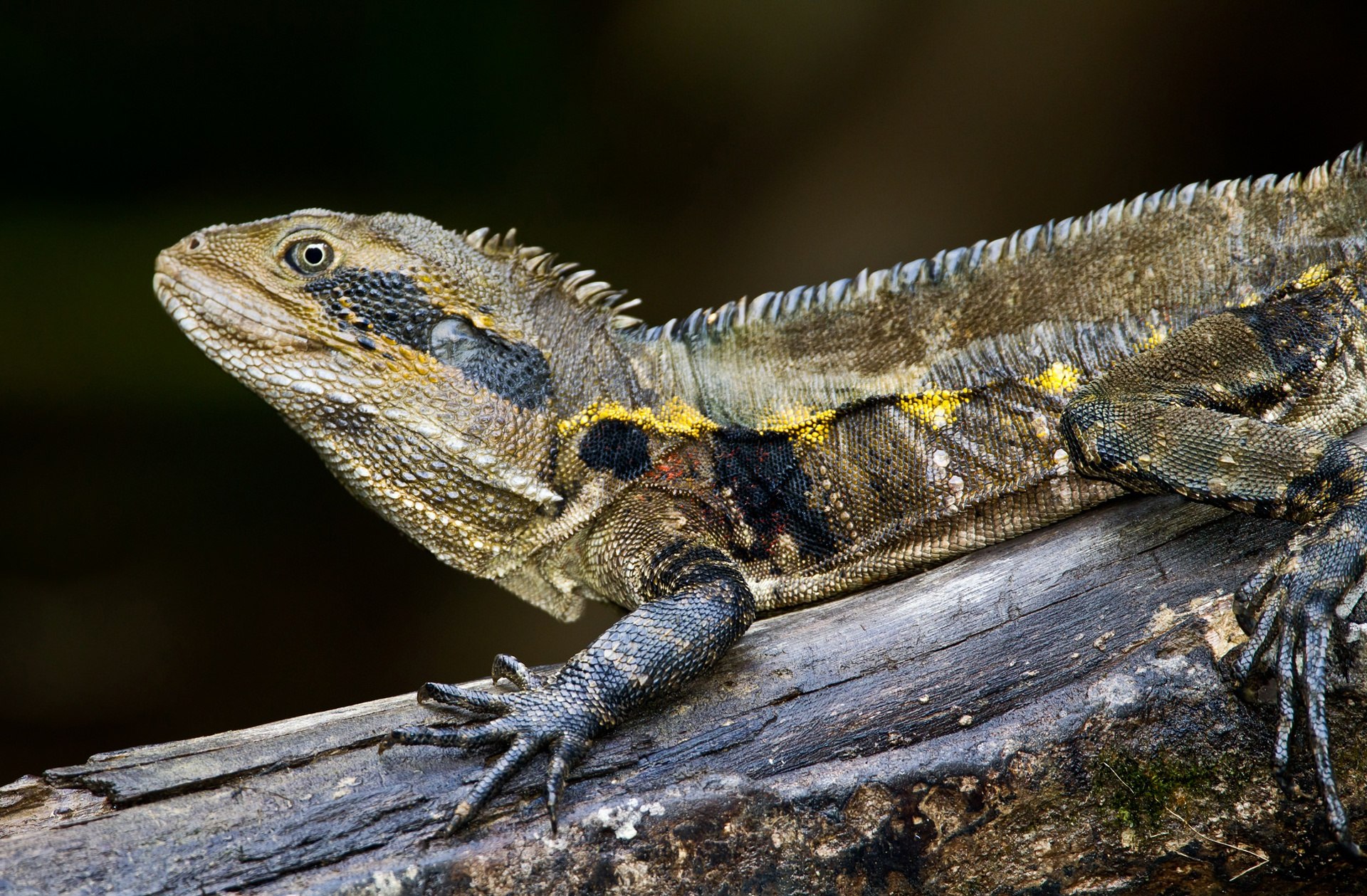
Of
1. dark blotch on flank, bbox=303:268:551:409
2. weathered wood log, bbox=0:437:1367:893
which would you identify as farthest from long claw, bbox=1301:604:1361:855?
dark blotch on flank, bbox=303:268:551:409

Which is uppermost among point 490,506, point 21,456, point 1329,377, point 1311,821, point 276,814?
point 21,456

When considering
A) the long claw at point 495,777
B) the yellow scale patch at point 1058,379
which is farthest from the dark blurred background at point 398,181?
the long claw at point 495,777

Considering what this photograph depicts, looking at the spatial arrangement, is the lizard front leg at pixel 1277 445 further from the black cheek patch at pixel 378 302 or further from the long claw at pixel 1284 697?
the black cheek patch at pixel 378 302

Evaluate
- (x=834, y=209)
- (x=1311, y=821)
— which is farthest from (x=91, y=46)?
(x=1311, y=821)

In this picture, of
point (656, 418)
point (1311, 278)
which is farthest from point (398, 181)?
point (1311, 278)

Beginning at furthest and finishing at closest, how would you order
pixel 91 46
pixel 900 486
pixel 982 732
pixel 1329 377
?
1. pixel 91 46
2. pixel 900 486
3. pixel 1329 377
4. pixel 982 732

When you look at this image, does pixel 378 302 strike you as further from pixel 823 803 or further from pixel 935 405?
pixel 823 803

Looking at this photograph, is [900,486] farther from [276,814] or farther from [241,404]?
[241,404]
